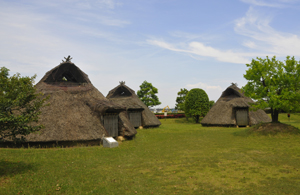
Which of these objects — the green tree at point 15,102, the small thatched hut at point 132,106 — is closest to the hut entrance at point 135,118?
the small thatched hut at point 132,106

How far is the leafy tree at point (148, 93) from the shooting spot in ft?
210

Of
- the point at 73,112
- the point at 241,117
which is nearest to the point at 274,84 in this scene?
the point at 241,117

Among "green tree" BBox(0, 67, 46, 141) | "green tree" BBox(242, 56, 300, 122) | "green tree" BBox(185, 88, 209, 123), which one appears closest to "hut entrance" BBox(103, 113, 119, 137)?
"green tree" BBox(0, 67, 46, 141)

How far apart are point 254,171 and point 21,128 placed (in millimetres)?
12059

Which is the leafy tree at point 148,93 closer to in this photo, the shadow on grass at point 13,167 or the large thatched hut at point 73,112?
the large thatched hut at point 73,112

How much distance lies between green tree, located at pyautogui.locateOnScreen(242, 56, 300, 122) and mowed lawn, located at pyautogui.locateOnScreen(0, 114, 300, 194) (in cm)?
742

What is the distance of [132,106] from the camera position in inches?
1363

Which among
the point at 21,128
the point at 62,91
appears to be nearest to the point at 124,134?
the point at 62,91

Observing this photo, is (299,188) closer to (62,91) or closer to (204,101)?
(62,91)

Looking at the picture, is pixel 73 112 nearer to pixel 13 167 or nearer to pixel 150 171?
pixel 13 167

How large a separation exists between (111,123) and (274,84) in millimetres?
17954

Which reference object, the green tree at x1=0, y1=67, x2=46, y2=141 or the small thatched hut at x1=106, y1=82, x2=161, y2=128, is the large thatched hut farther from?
the small thatched hut at x1=106, y1=82, x2=161, y2=128

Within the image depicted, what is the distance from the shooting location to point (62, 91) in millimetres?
21109

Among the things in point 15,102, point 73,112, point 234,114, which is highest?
point 15,102
